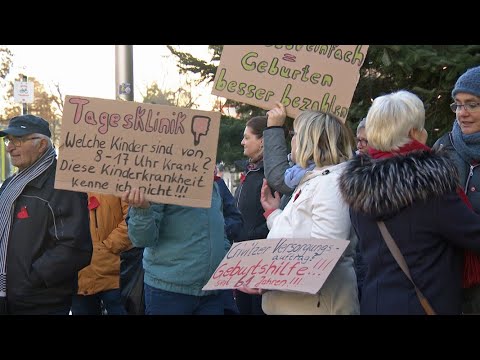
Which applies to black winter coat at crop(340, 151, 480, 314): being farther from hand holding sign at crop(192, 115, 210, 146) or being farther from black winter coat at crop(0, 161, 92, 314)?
black winter coat at crop(0, 161, 92, 314)

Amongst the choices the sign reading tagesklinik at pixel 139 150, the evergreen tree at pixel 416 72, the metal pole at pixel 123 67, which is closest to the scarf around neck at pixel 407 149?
the sign reading tagesklinik at pixel 139 150

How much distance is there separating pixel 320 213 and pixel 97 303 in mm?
2980

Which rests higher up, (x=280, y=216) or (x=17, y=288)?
(x=280, y=216)

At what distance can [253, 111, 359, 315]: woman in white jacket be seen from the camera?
3.28m

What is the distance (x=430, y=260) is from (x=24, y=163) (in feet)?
8.32

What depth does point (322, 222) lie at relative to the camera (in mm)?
3279

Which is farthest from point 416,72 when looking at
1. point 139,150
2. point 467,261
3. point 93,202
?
point 467,261

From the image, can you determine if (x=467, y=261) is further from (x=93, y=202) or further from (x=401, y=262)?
(x=93, y=202)

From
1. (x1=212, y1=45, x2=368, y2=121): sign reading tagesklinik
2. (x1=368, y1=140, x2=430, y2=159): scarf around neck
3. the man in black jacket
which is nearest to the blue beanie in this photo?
(x1=368, y1=140, x2=430, y2=159): scarf around neck

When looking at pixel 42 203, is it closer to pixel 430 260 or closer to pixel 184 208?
pixel 184 208

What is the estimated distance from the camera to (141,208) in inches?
153

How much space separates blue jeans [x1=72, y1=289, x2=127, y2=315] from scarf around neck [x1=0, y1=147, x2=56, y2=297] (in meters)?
1.47

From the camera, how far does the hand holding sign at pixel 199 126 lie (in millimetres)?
3949

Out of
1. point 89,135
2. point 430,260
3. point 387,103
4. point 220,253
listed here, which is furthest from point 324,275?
point 89,135
